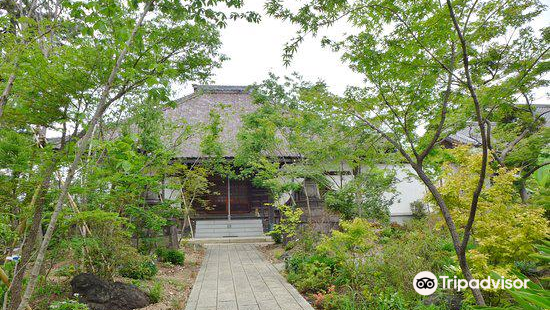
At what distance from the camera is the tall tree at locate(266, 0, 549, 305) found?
3.07 m

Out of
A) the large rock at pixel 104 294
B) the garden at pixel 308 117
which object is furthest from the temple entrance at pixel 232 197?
the large rock at pixel 104 294

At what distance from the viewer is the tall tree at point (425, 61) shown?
3.07 meters

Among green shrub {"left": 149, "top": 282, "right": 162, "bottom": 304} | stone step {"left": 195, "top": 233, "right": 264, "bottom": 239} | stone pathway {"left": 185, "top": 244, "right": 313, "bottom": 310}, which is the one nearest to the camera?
stone pathway {"left": 185, "top": 244, "right": 313, "bottom": 310}

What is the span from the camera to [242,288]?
18.0ft

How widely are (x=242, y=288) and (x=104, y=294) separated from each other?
6.95 ft

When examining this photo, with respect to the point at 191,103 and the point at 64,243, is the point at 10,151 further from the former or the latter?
the point at 191,103

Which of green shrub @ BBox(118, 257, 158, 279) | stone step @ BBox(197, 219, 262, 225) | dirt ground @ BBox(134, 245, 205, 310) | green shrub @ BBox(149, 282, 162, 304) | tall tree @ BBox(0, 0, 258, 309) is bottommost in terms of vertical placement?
dirt ground @ BBox(134, 245, 205, 310)

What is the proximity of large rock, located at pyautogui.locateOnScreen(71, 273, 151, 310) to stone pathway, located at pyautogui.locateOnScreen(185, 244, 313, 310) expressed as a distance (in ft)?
2.53

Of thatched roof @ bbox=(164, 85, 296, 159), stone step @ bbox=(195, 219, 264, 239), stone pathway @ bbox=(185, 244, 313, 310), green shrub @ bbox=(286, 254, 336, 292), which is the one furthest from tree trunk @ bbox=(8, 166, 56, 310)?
stone step @ bbox=(195, 219, 264, 239)

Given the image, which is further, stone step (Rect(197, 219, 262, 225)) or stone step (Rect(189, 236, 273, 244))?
stone step (Rect(197, 219, 262, 225))

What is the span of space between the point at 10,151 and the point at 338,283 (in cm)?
445

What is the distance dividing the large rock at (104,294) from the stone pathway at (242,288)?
2.53 feet

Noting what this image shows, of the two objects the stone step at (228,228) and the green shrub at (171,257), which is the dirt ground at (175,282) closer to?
the green shrub at (171,257)

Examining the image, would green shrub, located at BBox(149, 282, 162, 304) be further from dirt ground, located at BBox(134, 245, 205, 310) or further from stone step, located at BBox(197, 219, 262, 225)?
stone step, located at BBox(197, 219, 262, 225)
